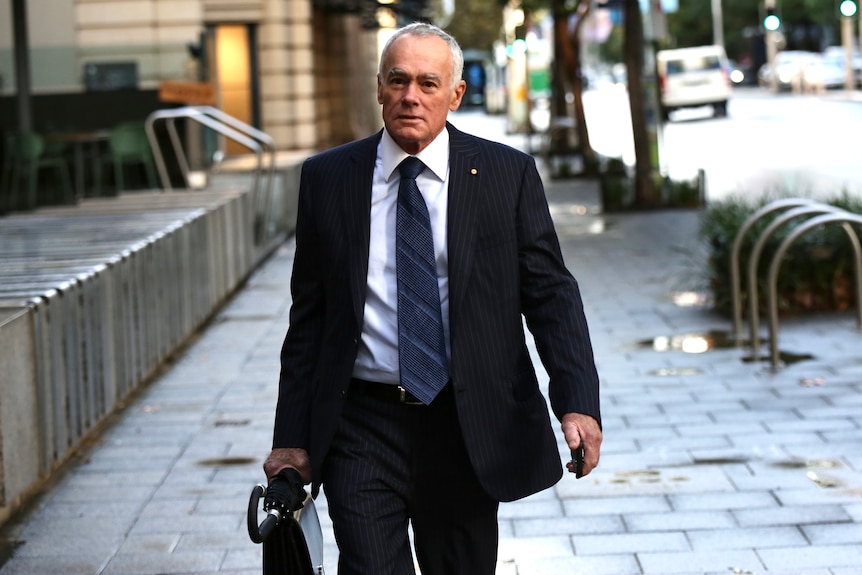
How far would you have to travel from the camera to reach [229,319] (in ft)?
38.7

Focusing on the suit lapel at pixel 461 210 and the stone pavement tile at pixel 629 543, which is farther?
the stone pavement tile at pixel 629 543

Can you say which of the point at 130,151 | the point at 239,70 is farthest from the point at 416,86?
the point at 239,70

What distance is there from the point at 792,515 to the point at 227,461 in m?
2.70

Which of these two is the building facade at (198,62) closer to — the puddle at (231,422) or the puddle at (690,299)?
the puddle at (690,299)

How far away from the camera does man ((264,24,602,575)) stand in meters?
3.40

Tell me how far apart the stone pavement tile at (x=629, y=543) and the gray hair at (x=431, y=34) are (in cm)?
253

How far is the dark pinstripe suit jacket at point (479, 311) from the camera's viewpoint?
3.43 metres

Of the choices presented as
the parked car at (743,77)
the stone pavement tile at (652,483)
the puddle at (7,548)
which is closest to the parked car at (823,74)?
the parked car at (743,77)

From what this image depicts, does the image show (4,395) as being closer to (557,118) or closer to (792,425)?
(792,425)

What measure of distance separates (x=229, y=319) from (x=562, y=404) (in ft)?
28.1

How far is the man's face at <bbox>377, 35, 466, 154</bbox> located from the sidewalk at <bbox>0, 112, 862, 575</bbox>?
2.34 metres

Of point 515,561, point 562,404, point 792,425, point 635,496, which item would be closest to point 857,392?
point 792,425

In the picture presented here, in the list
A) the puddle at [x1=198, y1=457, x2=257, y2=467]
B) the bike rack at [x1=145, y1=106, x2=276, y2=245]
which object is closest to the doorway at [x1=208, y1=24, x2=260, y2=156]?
the bike rack at [x1=145, y1=106, x2=276, y2=245]

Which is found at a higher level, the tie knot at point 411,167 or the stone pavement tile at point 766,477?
the tie knot at point 411,167
